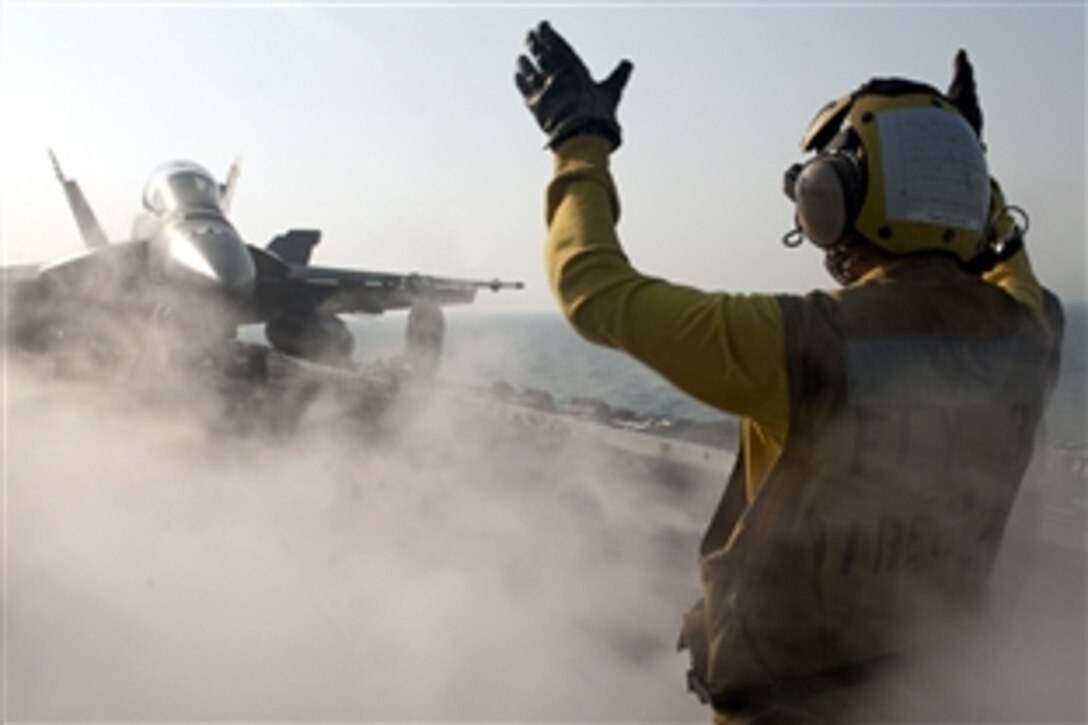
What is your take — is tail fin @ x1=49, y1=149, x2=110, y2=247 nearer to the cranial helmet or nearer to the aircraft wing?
the aircraft wing

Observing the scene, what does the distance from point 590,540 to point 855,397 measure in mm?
4251

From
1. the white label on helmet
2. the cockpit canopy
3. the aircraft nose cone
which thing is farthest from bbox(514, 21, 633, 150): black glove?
the cockpit canopy

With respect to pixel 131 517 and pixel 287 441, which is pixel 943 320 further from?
pixel 287 441

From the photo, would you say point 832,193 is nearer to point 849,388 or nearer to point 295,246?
point 849,388

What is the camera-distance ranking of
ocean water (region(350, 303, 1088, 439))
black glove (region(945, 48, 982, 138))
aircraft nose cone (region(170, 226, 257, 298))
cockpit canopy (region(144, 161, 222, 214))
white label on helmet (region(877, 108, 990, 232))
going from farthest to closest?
ocean water (region(350, 303, 1088, 439)), cockpit canopy (region(144, 161, 222, 214)), aircraft nose cone (region(170, 226, 257, 298)), black glove (region(945, 48, 982, 138)), white label on helmet (region(877, 108, 990, 232))

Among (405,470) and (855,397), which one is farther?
(405,470)

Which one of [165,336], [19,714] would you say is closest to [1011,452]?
[19,714]

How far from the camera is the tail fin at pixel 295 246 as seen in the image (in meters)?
23.6

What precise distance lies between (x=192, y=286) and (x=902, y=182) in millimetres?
11300

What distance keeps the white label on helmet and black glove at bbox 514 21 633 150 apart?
0.53 metres

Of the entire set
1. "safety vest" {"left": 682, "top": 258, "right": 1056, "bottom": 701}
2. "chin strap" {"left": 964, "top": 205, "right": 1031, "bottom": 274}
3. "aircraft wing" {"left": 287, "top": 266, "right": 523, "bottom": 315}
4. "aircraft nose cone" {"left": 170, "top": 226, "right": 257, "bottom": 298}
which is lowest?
"safety vest" {"left": 682, "top": 258, "right": 1056, "bottom": 701}

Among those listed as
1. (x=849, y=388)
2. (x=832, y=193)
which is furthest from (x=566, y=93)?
(x=849, y=388)

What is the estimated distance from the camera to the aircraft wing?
18.9m

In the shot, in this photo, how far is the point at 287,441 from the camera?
8266 millimetres
